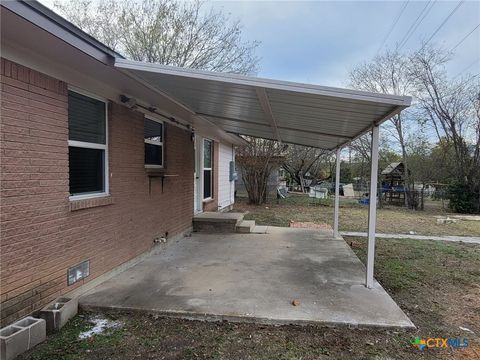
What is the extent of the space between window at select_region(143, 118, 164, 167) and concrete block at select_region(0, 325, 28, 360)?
10.7 ft

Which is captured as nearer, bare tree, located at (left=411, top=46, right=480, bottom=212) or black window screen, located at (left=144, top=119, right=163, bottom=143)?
black window screen, located at (left=144, top=119, right=163, bottom=143)

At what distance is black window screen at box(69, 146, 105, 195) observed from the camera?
12.1 feet

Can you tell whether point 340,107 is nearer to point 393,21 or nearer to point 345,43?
point 345,43

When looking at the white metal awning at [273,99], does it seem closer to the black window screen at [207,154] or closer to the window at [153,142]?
the window at [153,142]

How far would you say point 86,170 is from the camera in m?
3.93

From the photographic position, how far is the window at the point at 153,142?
5561 millimetres

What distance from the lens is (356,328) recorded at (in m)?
3.12

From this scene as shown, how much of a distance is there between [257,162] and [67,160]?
12.1m

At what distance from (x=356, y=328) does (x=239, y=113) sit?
3.65 meters

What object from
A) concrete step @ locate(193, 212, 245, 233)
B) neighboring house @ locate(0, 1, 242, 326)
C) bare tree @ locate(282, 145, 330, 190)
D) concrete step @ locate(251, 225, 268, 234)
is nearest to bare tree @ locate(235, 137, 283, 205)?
concrete step @ locate(251, 225, 268, 234)

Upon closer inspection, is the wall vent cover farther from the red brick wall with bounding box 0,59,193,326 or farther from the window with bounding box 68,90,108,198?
the window with bounding box 68,90,108,198

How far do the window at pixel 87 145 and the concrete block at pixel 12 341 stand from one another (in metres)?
1.47

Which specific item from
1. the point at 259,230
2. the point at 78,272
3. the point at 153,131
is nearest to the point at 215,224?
the point at 259,230

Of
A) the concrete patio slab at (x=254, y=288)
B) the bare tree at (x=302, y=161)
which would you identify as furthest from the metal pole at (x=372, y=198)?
the bare tree at (x=302, y=161)
